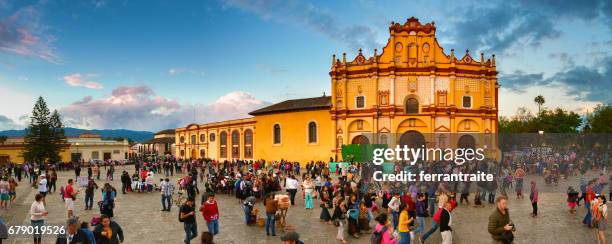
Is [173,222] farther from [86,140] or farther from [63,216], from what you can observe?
[86,140]

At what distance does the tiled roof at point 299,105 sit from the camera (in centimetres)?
4510

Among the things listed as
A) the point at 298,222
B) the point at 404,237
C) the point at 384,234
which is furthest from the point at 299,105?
the point at 384,234

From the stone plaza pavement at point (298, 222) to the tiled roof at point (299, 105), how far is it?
25.5 meters

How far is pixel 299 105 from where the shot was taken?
1892 inches

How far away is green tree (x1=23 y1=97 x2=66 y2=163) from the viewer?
184 feet

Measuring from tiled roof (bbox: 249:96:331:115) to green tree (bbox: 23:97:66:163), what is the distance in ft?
94.6

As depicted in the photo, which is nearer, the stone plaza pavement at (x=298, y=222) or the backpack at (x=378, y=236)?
the backpack at (x=378, y=236)

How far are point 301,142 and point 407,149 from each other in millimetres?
28590

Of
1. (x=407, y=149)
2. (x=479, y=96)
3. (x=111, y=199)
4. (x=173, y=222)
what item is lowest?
(x=173, y=222)

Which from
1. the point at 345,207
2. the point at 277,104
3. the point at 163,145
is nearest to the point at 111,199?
the point at 345,207

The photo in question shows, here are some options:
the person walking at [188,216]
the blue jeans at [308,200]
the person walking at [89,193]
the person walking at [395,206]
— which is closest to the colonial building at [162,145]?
the person walking at [89,193]

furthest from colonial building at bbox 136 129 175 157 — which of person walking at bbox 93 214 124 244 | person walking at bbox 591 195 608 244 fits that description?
person walking at bbox 591 195 608 244

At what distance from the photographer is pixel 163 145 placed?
88562mm

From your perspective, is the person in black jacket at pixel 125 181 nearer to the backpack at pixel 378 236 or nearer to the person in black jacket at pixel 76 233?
the person in black jacket at pixel 76 233
